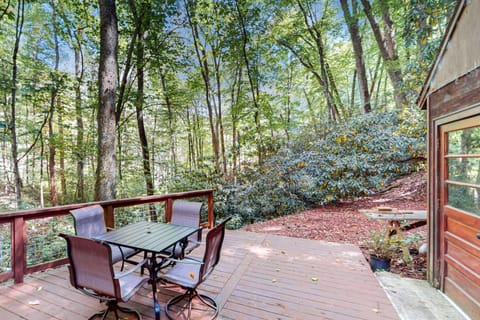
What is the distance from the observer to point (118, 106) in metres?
6.70

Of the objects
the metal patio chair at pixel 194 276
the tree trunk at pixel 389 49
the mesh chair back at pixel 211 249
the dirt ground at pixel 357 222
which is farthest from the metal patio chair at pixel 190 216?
the tree trunk at pixel 389 49

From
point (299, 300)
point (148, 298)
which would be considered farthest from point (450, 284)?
point (148, 298)

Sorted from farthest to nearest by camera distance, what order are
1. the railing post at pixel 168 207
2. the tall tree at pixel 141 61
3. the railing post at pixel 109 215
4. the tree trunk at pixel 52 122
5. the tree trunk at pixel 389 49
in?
1. the tree trunk at pixel 389 49
2. the tree trunk at pixel 52 122
3. the tall tree at pixel 141 61
4. the railing post at pixel 168 207
5. the railing post at pixel 109 215

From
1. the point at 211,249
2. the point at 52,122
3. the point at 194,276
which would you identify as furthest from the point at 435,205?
the point at 52,122

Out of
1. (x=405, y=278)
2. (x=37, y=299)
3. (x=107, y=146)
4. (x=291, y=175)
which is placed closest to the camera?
(x=37, y=299)

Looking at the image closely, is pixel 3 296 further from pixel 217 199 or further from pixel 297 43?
pixel 297 43

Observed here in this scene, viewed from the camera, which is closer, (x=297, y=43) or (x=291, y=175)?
(x=291, y=175)

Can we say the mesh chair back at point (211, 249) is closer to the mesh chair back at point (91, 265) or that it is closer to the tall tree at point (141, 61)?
the mesh chair back at point (91, 265)

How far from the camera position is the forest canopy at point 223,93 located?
600 centimetres

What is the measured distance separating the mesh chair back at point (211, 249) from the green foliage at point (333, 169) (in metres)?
3.82

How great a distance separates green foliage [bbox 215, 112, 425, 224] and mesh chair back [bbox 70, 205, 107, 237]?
361cm

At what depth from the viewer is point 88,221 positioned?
272 centimetres

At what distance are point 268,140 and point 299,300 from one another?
5.88 metres

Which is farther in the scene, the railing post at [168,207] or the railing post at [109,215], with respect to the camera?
the railing post at [168,207]
